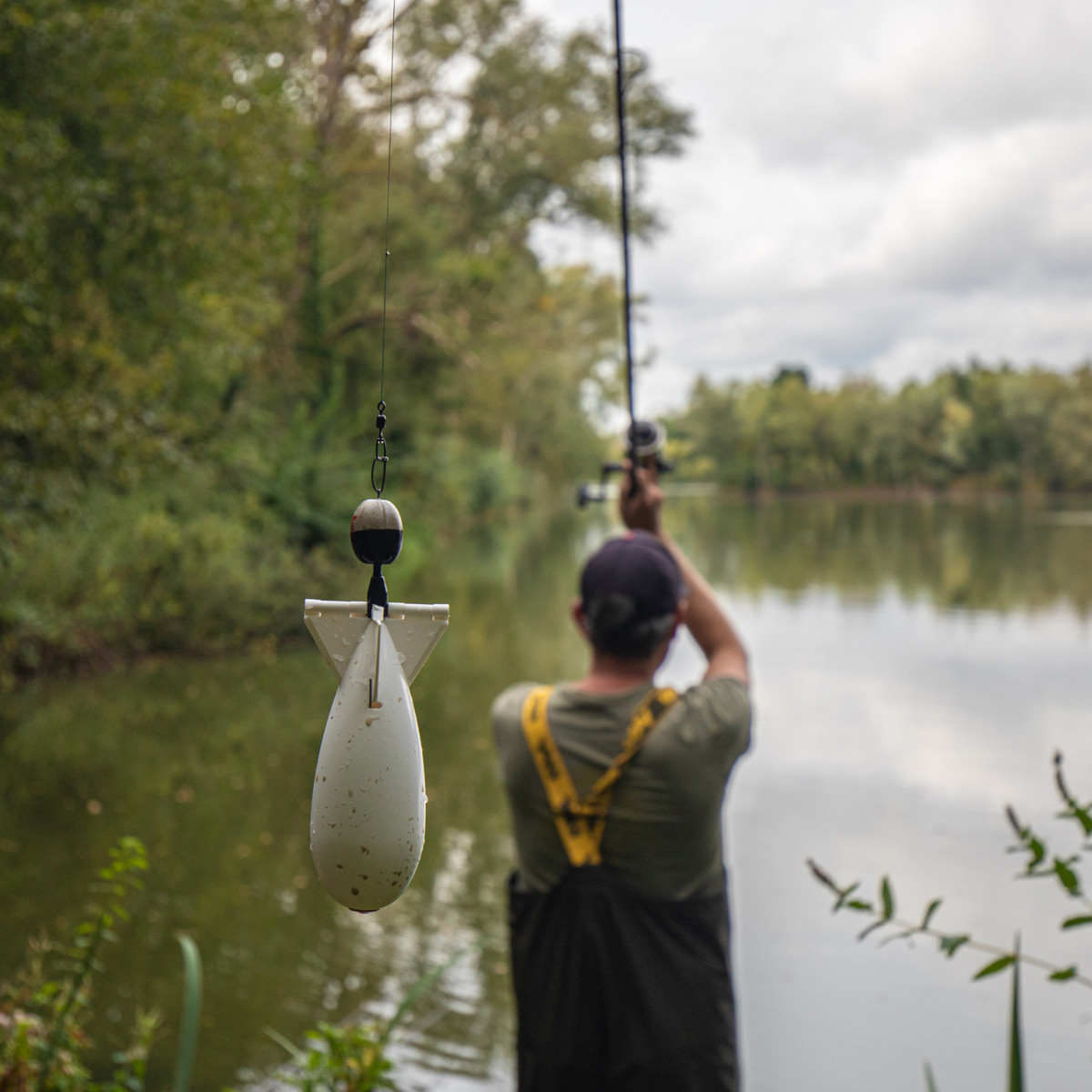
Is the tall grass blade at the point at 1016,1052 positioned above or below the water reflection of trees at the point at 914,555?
above

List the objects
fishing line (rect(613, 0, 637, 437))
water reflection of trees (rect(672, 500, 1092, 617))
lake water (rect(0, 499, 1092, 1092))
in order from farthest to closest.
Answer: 1. water reflection of trees (rect(672, 500, 1092, 617))
2. lake water (rect(0, 499, 1092, 1092))
3. fishing line (rect(613, 0, 637, 437))

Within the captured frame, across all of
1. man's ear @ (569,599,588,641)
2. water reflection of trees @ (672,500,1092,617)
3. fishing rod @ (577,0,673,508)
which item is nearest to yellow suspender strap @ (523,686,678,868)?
man's ear @ (569,599,588,641)

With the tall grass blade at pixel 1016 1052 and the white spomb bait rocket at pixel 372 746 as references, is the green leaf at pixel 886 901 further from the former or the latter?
the white spomb bait rocket at pixel 372 746

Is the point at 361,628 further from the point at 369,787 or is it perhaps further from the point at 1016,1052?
the point at 1016,1052

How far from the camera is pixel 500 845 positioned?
9539 millimetres

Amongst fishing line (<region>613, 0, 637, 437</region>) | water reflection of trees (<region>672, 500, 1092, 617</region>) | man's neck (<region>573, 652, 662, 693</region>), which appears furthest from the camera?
water reflection of trees (<region>672, 500, 1092, 617</region>)

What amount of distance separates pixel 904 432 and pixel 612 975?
79.8 m

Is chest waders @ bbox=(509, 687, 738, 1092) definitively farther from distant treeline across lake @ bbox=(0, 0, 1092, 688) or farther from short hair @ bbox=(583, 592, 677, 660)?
distant treeline across lake @ bbox=(0, 0, 1092, 688)

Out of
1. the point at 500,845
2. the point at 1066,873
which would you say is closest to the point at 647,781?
the point at 1066,873

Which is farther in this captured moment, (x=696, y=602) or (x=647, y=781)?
(x=696, y=602)

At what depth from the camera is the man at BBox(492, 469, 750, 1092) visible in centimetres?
272

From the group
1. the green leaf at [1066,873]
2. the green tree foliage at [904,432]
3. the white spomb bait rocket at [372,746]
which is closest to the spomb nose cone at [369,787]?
the white spomb bait rocket at [372,746]

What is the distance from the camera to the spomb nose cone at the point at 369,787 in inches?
25.3

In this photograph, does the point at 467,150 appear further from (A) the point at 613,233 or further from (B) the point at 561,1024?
(B) the point at 561,1024
